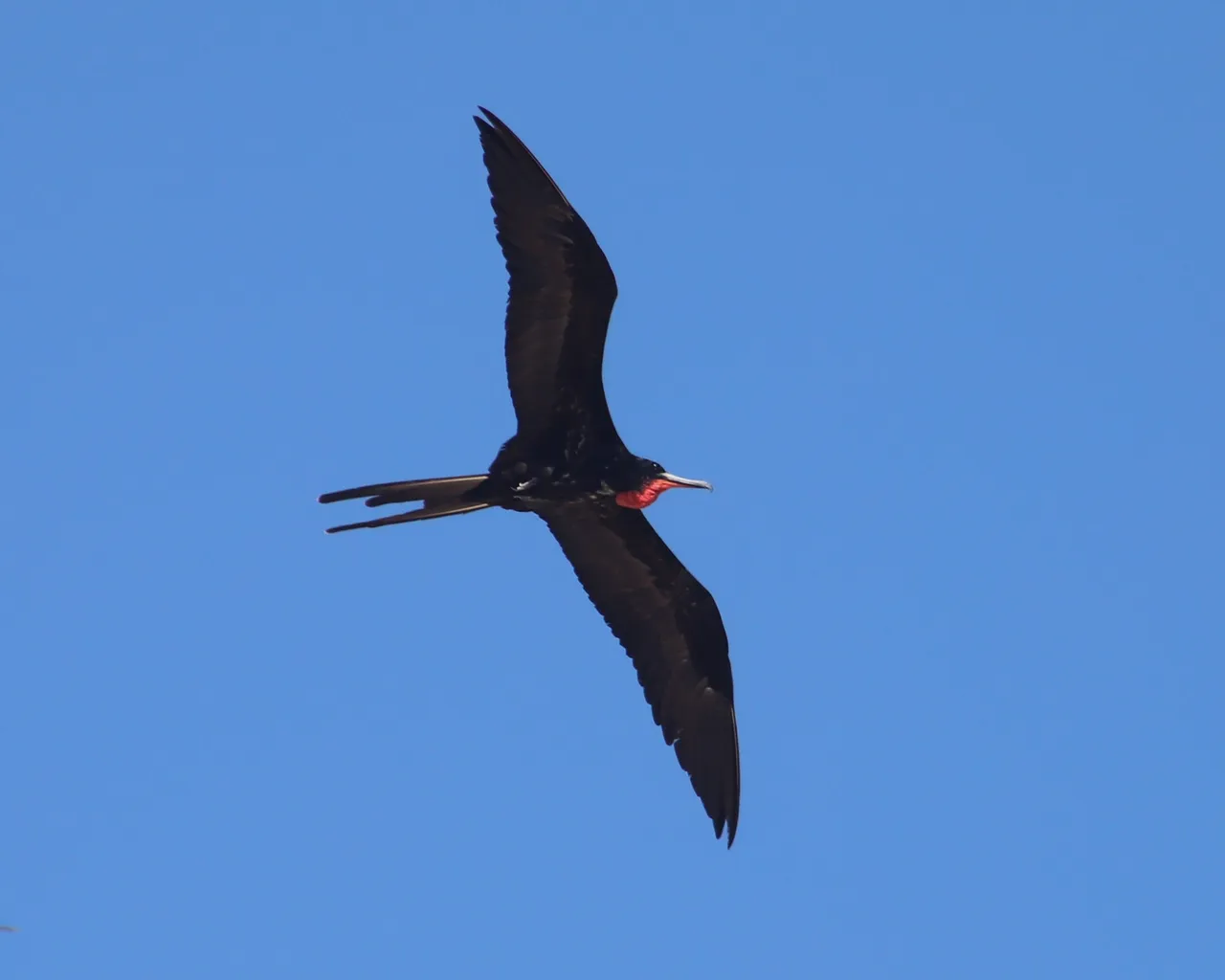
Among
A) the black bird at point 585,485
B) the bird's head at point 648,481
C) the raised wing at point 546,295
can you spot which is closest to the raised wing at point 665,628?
the black bird at point 585,485

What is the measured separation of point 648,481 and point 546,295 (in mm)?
1219

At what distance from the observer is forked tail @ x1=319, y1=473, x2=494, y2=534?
31.4 feet

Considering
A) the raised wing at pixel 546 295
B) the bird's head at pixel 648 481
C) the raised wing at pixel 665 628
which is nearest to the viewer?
the raised wing at pixel 546 295

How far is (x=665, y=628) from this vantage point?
10.7 meters

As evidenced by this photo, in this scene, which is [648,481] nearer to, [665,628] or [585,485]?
[585,485]

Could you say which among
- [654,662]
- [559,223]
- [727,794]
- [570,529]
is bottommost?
[727,794]

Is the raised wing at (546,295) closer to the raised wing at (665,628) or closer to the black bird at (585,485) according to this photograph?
the black bird at (585,485)

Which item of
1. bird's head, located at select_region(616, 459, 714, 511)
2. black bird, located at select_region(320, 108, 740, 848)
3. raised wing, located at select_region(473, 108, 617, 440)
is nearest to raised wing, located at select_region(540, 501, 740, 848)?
black bird, located at select_region(320, 108, 740, 848)

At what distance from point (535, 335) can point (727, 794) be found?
112 inches

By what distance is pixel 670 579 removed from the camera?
10.6m

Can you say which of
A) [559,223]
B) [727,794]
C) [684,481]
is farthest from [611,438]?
[727,794]

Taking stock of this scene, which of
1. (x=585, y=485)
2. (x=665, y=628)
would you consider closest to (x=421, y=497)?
(x=585, y=485)

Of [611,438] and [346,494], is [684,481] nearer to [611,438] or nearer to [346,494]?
[611,438]

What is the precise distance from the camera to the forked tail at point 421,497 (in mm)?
9586
